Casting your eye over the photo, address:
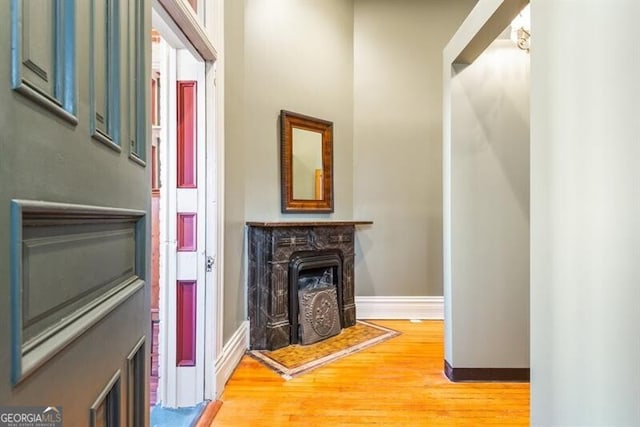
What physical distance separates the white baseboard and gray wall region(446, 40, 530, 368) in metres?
1.54

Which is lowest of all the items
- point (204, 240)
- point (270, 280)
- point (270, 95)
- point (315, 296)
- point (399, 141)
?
point (315, 296)

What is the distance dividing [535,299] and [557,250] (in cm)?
25

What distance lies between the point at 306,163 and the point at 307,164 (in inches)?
0.6

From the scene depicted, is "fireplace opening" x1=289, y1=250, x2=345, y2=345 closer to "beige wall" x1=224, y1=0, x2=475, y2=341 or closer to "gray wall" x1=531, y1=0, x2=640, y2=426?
"beige wall" x1=224, y1=0, x2=475, y2=341

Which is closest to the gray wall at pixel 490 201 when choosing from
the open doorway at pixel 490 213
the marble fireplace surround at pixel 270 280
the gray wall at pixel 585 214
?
the open doorway at pixel 490 213

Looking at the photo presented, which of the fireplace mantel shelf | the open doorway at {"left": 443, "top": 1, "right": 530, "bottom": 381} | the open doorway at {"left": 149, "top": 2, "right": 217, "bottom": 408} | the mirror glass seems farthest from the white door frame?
the open doorway at {"left": 443, "top": 1, "right": 530, "bottom": 381}

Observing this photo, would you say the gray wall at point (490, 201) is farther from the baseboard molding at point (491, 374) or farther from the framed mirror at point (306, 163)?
the framed mirror at point (306, 163)

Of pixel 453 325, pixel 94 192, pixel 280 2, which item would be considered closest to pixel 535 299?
pixel 453 325

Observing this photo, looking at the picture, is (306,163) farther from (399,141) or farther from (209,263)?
(209,263)

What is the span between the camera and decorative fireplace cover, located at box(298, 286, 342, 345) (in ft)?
10.3

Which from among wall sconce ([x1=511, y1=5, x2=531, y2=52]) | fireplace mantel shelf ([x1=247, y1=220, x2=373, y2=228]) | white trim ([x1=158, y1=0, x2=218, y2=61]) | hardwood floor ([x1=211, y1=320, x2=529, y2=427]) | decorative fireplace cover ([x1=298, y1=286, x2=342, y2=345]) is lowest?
hardwood floor ([x1=211, y1=320, x2=529, y2=427])

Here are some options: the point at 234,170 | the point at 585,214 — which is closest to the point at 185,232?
the point at 234,170

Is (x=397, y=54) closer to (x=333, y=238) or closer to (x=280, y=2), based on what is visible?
(x=280, y=2)

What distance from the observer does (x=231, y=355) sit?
2502mm
